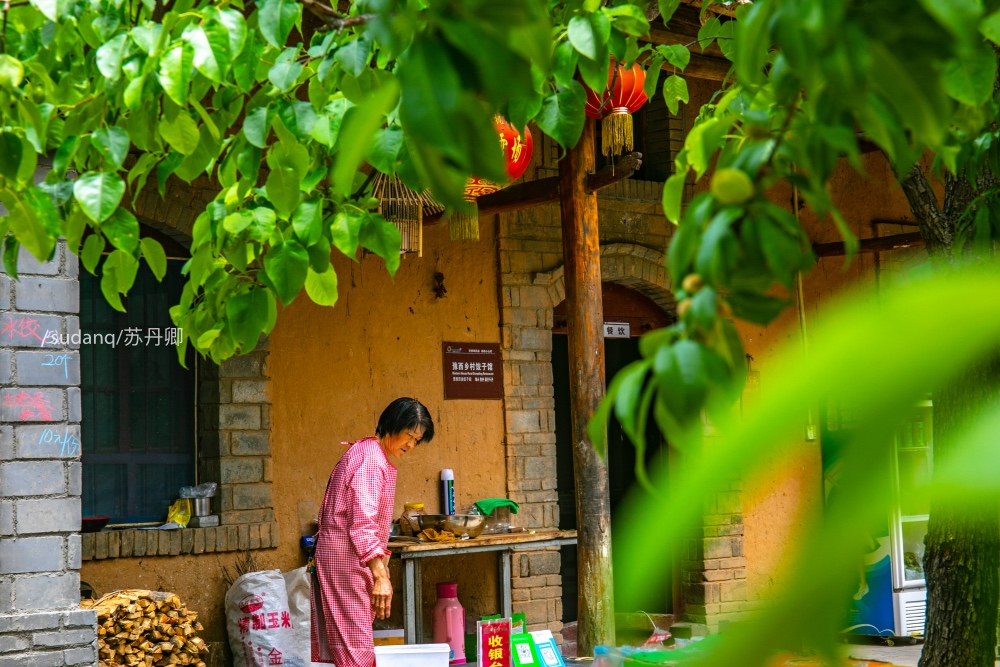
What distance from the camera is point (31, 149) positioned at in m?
2.28

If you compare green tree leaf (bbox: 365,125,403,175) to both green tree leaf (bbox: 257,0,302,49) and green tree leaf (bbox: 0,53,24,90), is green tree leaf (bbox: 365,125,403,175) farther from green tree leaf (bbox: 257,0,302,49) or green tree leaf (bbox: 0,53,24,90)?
A: green tree leaf (bbox: 0,53,24,90)

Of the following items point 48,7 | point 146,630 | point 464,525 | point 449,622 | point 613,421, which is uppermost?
point 48,7

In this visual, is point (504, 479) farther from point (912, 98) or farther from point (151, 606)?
point (912, 98)

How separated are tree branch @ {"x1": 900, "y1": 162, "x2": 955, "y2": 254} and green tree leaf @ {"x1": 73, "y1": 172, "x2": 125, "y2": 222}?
201 centimetres

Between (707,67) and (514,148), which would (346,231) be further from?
(707,67)

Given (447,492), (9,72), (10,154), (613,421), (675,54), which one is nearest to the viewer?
(10,154)

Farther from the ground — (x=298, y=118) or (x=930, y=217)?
(x=298, y=118)

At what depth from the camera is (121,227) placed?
2564 mm

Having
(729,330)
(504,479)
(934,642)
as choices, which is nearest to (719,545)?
(504,479)

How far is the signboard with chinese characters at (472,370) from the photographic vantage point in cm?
782

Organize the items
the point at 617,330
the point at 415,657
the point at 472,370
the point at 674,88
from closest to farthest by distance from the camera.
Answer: the point at 674,88 → the point at 415,657 → the point at 472,370 → the point at 617,330

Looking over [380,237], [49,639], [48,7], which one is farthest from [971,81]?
[49,639]

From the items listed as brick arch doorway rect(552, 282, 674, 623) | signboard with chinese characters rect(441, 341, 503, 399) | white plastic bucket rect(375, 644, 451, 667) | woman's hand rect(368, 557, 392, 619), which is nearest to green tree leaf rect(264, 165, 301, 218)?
woman's hand rect(368, 557, 392, 619)

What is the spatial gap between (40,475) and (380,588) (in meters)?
1.65
